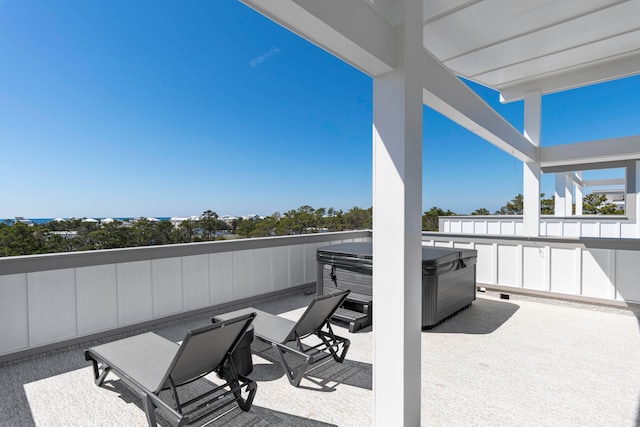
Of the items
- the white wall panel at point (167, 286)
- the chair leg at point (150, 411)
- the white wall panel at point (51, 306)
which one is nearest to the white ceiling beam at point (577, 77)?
the white wall panel at point (167, 286)

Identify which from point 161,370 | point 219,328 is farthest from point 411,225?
point 161,370

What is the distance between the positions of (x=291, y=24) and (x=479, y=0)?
257 cm

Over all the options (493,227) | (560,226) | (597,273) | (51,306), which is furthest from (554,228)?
(51,306)

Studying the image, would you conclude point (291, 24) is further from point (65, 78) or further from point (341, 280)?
point (65, 78)

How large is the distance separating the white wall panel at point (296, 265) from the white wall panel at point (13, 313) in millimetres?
3268

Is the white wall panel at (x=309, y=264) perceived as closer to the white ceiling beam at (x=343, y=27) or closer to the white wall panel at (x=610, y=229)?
the white ceiling beam at (x=343, y=27)

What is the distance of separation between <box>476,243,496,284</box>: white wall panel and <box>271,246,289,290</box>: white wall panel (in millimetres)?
3251

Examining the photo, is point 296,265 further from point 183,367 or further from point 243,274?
point 183,367

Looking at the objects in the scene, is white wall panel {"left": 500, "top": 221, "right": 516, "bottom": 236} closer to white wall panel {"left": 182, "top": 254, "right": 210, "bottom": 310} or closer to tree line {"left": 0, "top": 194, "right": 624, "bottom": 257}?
tree line {"left": 0, "top": 194, "right": 624, "bottom": 257}

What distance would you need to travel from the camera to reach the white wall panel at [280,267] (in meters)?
5.09

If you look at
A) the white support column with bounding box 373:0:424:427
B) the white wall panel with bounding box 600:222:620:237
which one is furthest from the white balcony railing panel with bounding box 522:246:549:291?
the white wall panel with bounding box 600:222:620:237

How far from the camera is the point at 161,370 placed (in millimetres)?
2227

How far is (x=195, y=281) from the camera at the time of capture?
13.7 feet

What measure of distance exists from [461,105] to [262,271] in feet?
11.6
